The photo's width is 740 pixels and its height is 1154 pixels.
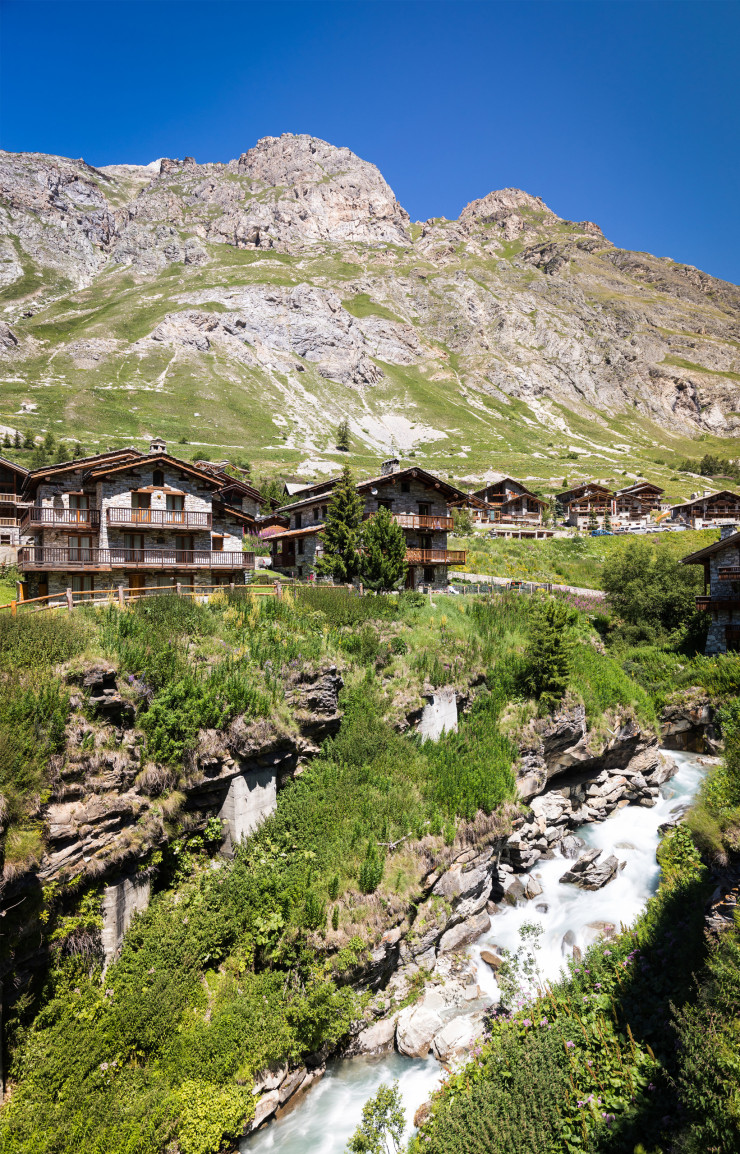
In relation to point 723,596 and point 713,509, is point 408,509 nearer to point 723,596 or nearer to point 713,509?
point 723,596

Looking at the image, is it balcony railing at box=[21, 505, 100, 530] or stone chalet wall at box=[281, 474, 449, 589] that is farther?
stone chalet wall at box=[281, 474, 449, 589]

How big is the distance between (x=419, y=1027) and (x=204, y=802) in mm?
9173

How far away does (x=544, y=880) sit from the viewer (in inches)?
836

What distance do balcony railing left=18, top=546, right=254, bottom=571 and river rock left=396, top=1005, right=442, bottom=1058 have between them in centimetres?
2496

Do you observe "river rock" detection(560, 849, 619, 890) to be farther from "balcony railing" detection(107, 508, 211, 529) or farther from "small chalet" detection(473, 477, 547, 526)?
"small chalet" detection(473, 477, 547, 526)

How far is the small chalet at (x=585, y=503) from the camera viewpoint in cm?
8138

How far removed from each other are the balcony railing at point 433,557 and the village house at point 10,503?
3179 centimetres

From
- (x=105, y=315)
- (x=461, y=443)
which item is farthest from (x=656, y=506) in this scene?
(x=105, y=315)

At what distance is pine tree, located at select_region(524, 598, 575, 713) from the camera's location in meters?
25.5

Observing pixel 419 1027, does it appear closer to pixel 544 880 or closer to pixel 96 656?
pixel 544 880

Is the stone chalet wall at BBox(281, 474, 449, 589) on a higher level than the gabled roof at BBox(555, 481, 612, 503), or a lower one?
lower

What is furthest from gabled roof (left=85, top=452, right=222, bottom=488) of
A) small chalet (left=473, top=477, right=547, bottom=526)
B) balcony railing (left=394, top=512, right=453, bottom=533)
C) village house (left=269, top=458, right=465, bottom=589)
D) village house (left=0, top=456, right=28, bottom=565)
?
small chalet (left=473, top=477, right=547, bottom=526)

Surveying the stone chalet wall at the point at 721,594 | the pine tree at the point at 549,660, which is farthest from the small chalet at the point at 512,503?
the pine tree at the point at 549,660

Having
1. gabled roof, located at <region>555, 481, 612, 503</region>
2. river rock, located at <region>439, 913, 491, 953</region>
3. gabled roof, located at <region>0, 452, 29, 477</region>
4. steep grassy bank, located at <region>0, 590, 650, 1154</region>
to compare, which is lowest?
river rock, located at <region>439, 913, 491, 953</region>
